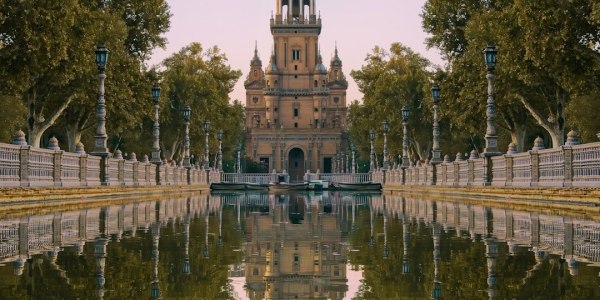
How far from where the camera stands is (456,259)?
10406 mm

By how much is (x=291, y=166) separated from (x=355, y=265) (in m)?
166

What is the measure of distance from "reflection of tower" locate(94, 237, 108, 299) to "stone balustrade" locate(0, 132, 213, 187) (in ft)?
40.2

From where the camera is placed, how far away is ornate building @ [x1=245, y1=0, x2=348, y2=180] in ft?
564

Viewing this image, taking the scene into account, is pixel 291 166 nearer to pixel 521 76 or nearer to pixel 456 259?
pixel 521 76

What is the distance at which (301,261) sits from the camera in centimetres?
1027

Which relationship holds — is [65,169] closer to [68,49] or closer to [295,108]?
[68,49]

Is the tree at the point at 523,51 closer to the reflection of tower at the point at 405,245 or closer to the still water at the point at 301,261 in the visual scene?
the reflection of tower at the point at 405,245

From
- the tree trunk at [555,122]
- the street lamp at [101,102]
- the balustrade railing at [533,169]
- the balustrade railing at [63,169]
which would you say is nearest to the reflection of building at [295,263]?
the balustrade railing at [533,169]

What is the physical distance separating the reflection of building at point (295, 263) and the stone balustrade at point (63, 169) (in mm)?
11462

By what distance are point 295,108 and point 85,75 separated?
5127 inches

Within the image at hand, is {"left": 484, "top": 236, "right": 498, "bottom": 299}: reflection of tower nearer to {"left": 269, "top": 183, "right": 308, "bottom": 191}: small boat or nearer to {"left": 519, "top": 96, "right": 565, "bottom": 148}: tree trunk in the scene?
{"left": 519, "top": 96, "right": 565, "bottom": 148}: tree trunk

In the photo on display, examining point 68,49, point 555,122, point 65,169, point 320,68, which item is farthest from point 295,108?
point 65,169

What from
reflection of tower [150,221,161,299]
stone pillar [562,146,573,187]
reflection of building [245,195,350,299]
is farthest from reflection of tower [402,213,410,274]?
stone pillar [562,146,573,187]

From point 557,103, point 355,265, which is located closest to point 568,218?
point 355,265
